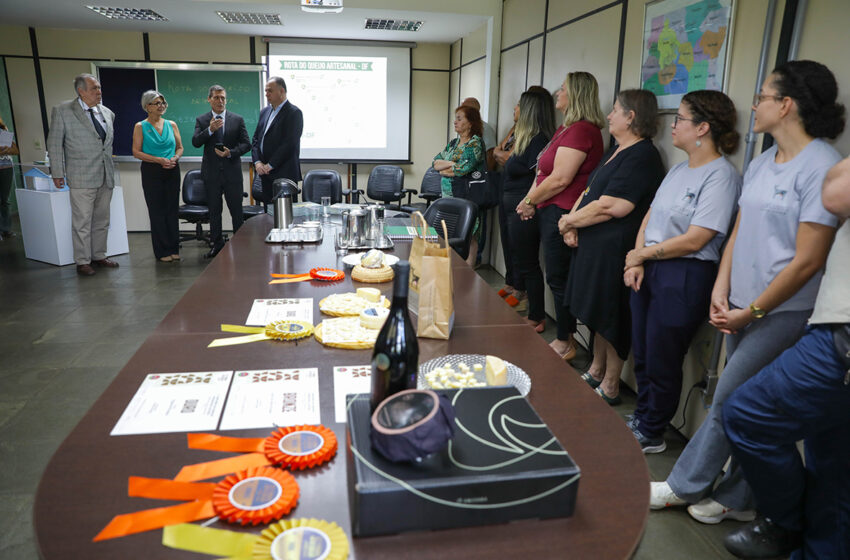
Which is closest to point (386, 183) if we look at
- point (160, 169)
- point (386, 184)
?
point (386, 184)

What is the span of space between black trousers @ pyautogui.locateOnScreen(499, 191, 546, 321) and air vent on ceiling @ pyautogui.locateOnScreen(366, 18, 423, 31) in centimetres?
292

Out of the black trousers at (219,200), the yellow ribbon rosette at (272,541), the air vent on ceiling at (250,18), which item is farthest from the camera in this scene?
the black trousers at (219,200)

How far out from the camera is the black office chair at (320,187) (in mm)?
5344

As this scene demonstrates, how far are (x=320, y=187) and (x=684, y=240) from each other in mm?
3846

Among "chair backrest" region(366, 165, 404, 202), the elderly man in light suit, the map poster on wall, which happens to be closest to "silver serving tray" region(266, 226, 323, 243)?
the map poster on wall

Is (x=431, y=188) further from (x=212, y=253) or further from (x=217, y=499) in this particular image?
(x=217, y=499)

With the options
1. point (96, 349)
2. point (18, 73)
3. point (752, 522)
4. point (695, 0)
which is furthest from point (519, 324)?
point (18, 73)

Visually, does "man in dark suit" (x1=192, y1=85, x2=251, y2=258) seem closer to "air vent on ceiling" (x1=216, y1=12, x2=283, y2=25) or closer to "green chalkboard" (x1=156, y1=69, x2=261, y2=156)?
"air vent on ceiling" (x1=216, y1=12, x2=283, y2=25)

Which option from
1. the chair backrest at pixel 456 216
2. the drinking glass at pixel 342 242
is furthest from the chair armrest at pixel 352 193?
the drinking glass at pixel 342 242

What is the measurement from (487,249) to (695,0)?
3.59m

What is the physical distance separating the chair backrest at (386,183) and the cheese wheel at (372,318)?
207 inches

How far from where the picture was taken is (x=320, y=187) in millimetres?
5395

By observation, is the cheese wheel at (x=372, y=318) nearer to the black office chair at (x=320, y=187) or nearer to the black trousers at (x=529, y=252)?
the black trousers at (x=529, y=252)

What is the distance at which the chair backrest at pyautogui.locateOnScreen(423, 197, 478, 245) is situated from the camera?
12.2 feet
